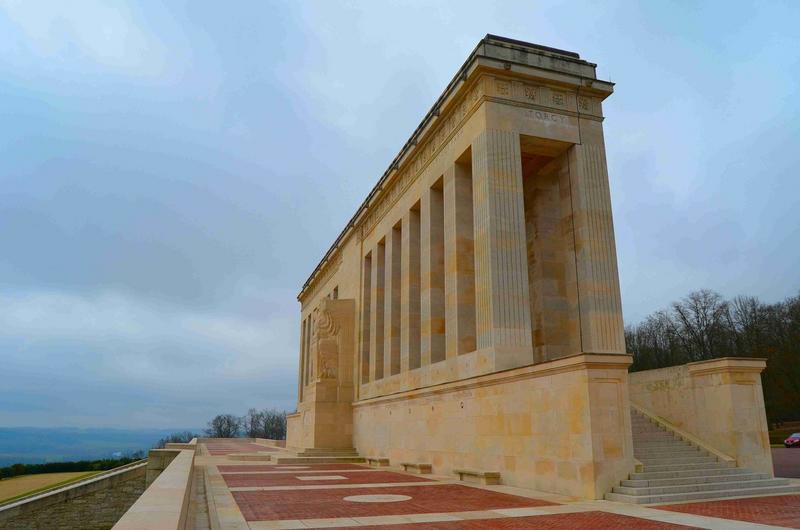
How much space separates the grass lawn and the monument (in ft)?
97.0

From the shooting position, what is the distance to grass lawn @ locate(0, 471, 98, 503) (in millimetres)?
43950

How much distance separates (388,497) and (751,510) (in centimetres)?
734

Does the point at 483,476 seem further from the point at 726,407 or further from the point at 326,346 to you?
the point at 326,346

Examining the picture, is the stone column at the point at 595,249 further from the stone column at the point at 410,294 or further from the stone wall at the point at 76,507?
the stone wall at the point at 76,507

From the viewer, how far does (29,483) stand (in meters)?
51.3

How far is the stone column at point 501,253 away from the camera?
1869cm

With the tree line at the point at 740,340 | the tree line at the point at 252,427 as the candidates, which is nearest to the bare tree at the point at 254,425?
the tree line at the point at 252,427

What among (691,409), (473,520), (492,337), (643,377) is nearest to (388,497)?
(473,520)

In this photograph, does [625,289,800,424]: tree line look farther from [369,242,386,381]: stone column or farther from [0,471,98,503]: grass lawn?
[0,471,98,503]: grass lawn

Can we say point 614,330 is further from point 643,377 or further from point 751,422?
point 751,422

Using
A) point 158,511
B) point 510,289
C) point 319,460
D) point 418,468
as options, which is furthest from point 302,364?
point 158,511

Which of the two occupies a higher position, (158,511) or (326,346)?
(326,346)

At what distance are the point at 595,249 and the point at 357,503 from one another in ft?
42.7

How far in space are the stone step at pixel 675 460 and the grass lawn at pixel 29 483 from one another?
144 feet
